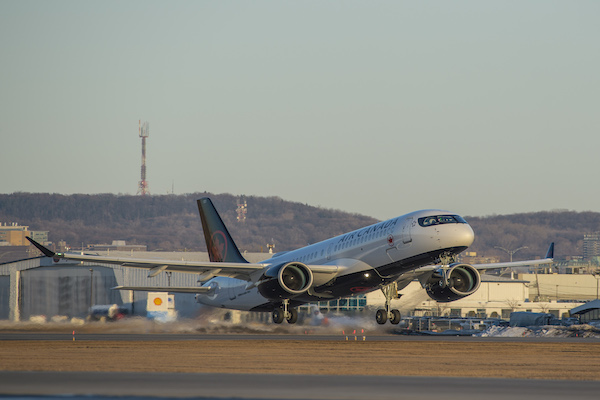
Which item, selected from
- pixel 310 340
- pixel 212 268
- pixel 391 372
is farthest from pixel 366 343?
pixel 391 372

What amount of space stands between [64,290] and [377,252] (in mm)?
51456

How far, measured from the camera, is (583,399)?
22172 millimetres

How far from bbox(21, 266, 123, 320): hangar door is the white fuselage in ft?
122

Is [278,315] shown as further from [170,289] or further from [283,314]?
[170,289]

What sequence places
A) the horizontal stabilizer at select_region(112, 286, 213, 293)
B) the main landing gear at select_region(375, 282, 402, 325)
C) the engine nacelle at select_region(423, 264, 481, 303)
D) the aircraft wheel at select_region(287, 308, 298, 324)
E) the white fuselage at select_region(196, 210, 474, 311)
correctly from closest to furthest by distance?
1. the white fuselage at select_region(196, 210, 474, 311)
2. the engine nacelle at select_region(423, 264, 481, 303)
3. the main landing gear at select_region(375, 282, 402, 325)
4. the aircraft wheel at select_region(287, 308, 298, 324)
5. the horizontal stabilizer at select_region(112, 286, 213, 293)

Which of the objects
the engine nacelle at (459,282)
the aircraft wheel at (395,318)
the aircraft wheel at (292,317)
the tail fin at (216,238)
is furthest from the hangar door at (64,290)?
the engine nacelle at (459,282)

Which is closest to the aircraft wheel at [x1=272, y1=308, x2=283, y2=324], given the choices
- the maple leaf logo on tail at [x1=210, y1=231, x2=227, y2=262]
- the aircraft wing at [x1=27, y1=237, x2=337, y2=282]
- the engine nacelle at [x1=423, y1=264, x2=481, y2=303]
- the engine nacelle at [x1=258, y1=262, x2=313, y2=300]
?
the aircraft wing at [x1=27, y1=237, x2=337, y2=282]

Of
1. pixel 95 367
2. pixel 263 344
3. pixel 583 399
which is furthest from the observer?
pixel 263 344

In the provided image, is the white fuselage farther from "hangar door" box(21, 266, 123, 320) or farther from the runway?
"hangar door" box(21, 266, 123, 320)

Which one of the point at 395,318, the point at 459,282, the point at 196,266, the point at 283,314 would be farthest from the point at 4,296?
the point at 459,282

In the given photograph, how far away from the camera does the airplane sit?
46250mm

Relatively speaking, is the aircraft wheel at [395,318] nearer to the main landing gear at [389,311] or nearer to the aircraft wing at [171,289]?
the main landing gear at [389,311]

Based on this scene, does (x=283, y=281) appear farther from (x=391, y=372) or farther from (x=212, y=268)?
(x=391, y=372)

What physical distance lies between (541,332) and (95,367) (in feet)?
144
